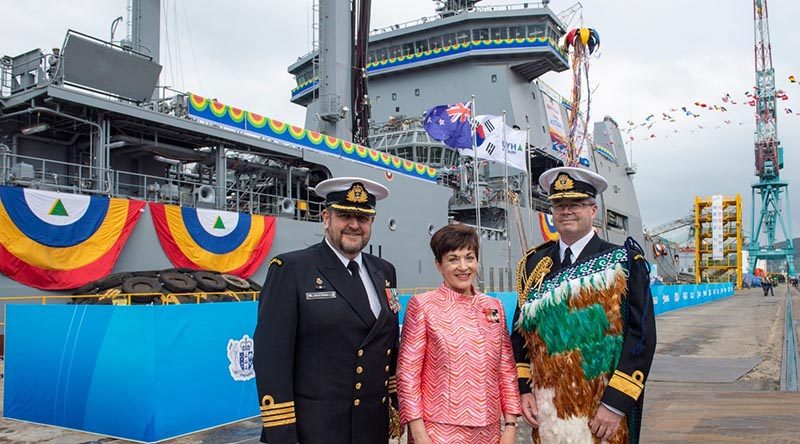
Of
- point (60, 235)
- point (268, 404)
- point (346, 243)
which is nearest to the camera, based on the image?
point (268, 404)

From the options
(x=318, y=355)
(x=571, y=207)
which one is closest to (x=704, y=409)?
(x=571, y=207)

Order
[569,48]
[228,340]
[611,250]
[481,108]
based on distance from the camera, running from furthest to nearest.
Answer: [481,108]
[228,340]
[569,48]
[611,250]

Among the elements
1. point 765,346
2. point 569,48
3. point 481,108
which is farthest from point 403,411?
point 481,108

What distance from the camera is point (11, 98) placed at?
11.8 metres

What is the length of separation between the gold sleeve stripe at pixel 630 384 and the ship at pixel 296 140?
2057mm

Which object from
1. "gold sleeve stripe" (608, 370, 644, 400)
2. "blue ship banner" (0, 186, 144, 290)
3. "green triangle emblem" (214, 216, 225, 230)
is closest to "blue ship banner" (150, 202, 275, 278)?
"green triangle emblem" (214, 216, 225, 230)

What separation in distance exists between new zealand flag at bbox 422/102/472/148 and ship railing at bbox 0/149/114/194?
10.1 m

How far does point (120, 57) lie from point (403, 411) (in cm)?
1235

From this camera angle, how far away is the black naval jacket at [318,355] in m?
2.47

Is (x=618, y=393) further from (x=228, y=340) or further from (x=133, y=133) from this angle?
(x=133, y=133)

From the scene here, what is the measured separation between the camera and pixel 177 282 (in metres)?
9.66

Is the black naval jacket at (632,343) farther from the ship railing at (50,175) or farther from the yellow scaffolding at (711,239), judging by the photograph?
the yellow scaffolding at (711,239)

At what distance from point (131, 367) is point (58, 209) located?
670 centimetres

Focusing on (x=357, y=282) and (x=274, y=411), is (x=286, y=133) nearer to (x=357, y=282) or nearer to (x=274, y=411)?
(x=357, y=282)
